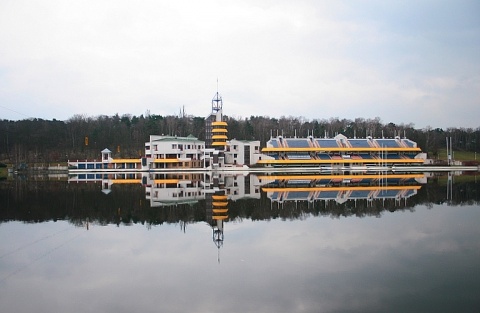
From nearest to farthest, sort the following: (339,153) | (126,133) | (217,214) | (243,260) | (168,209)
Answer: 1. (243,260)
2. (217,214)
3. (168,209)
4. (339,153)
5. (126,133)

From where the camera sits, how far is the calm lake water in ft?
27.7

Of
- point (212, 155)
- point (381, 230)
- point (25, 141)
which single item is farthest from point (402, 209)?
point (25, 141)

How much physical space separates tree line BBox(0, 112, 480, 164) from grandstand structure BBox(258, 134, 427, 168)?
254 inches

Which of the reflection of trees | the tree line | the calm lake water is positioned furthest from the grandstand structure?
the calm lake water

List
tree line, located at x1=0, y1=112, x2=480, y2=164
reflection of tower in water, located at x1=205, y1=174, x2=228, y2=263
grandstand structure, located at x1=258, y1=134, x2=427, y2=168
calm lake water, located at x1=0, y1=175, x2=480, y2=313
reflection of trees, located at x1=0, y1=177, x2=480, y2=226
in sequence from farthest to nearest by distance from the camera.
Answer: tree line, located at x1=0, y1=112, x2=480, y2=164
grandstand structure, located at x1=258, y1=134, x2=427, y2=168
reflection of trees, located at x1=0, y1=177, x2=480, y2=226
reflection of tower in water, located at x1=205, y1=174, x2=228, y2=263
calm lake water, located at x1=0, y1=175, x2=480, y2=313

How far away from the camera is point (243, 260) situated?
448 inches

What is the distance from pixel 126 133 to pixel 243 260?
8606 centimetres

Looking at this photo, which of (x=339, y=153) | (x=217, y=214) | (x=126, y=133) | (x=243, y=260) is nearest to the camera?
(x=243, y=260)

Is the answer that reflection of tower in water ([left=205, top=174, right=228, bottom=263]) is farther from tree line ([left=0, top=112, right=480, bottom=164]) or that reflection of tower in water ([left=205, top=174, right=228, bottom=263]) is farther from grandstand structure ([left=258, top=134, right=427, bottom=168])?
tree line ([left=0, top=112, right=480, bottom=164])

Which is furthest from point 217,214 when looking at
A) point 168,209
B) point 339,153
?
point 339,153

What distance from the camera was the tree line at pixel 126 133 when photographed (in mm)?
86000

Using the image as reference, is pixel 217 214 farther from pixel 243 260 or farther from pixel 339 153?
pixel 339 153

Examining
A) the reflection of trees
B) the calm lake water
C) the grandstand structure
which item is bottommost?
the calm lake water

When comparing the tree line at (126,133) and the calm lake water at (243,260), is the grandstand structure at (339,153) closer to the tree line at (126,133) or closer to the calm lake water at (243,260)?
the tree line at (126,133)
